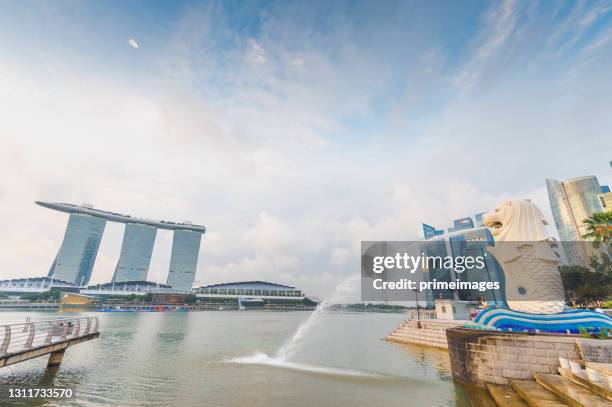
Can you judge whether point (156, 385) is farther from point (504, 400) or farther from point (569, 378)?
point (569, 378)

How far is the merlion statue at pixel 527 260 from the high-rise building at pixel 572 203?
151 m

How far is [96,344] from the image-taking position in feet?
96.6

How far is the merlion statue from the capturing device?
49.6ft

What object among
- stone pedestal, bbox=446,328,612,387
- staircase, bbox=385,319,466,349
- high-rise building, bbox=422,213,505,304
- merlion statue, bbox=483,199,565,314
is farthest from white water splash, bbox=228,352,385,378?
high-rise building, bbox=422,213,505,304

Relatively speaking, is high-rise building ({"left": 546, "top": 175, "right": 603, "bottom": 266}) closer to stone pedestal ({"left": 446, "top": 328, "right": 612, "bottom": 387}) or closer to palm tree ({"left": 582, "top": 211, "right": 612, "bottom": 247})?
palm tree ({"left": 582, "top": 211, "right": 612, "bottom": 247})

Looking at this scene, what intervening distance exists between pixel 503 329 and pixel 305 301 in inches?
6922

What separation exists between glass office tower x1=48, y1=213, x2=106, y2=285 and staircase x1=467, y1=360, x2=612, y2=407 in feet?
753

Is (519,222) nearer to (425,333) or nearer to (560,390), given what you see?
(560,390)

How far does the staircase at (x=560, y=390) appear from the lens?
8.18 meters

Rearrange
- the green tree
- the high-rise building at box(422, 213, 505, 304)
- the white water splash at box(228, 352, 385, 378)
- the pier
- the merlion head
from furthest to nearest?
the high-rise building at box(422, 213, 505, 304) → the green tree → the white water splash at box(228, 352, 385, 378) → the merlion head → the pier

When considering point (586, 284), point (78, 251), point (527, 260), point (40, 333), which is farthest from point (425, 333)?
point (78, 251)

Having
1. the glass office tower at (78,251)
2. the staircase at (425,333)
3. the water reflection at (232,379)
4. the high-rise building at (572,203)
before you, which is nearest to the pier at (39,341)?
the water reflection at (232,379)

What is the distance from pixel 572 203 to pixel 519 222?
187 meters

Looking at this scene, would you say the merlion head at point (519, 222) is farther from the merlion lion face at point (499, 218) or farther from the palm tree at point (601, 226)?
the palm tree at point (601, 226)
